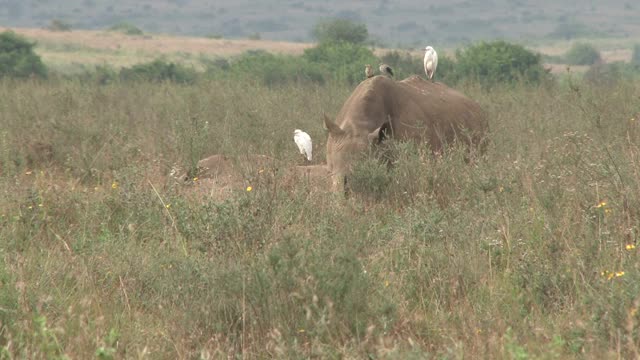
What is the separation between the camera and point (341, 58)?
29.5m

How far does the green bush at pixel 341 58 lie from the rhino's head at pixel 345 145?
1503cm

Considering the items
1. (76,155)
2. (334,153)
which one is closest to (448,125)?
(334,153)

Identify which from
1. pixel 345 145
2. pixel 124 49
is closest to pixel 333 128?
pixel 345 145

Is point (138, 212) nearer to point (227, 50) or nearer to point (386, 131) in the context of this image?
point (386, 131)

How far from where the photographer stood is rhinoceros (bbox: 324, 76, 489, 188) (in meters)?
9.69

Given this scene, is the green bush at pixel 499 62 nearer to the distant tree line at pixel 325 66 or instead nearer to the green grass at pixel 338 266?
the distant tree line at pixel 325 66

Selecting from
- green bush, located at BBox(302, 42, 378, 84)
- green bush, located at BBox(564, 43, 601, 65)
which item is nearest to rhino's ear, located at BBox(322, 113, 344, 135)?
green bush, located at BBox(302, 42, 378, 84)

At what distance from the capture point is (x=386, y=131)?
10359mm

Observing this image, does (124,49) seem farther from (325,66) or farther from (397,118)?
(397,118)

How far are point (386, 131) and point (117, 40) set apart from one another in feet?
213

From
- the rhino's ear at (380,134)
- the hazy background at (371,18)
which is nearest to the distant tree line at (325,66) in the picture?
the rhino's ear at (380,134)

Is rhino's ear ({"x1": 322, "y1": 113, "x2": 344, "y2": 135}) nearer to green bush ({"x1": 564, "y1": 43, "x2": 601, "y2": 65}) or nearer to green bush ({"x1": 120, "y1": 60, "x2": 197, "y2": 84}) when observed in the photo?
green bush ({"x1": 120, "y1": 60, "x2": 197, "y2": 84})

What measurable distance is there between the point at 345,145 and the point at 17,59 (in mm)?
21872

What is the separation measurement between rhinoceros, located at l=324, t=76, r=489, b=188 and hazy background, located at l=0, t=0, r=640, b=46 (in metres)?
136
